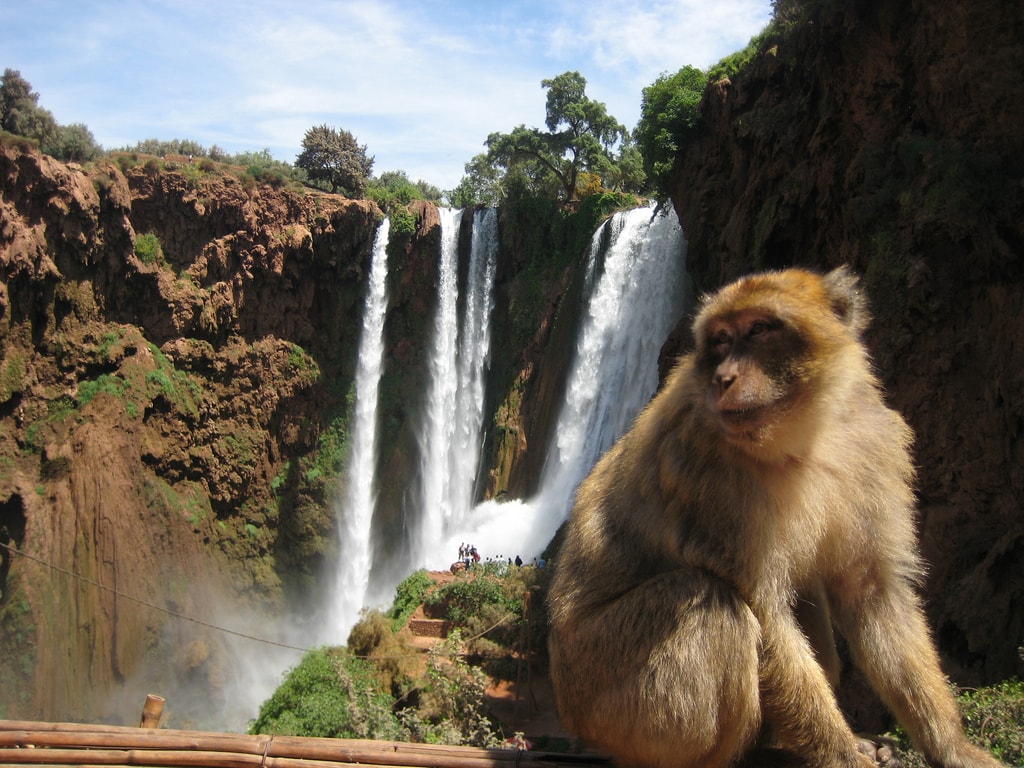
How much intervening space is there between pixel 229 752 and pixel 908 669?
2.83 meters

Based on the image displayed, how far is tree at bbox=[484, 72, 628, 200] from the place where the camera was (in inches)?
1352

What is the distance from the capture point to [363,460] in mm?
31609

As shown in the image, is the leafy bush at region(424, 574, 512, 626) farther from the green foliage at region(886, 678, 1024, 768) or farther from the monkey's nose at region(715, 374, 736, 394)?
the monkey's nose at region(715, 374, 736, 394)

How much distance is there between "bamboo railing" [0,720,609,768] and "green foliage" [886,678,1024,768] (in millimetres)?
1600

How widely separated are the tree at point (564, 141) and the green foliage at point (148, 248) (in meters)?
14.4

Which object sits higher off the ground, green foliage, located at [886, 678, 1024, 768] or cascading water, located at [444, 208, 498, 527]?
cascading water, located at [444, 208, 498, 527]

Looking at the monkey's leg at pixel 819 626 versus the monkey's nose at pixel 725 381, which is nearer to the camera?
the monkey's nose at pixel 725 381

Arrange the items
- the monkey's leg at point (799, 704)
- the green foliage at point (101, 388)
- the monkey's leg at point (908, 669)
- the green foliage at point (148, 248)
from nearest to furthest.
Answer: the monkey's leg at point (799, 704) < the monkey's leg at point (908, 669) < the green foliage at point (101, 388) < the green foliage at point (148, 248)

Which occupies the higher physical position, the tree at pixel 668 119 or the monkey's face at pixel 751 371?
the tree at pixel 668 119

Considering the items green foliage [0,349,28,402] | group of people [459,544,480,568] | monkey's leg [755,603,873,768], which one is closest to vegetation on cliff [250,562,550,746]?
group of people [459,544,480,568]

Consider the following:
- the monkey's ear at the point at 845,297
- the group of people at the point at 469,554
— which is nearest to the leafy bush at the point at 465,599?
the group of people at the point at 469,554

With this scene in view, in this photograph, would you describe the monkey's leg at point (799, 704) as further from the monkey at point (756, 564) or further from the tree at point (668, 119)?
the tree at point (668, 119)

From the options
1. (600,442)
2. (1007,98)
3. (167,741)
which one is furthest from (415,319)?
(167,741)

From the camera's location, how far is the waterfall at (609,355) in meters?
23.5
